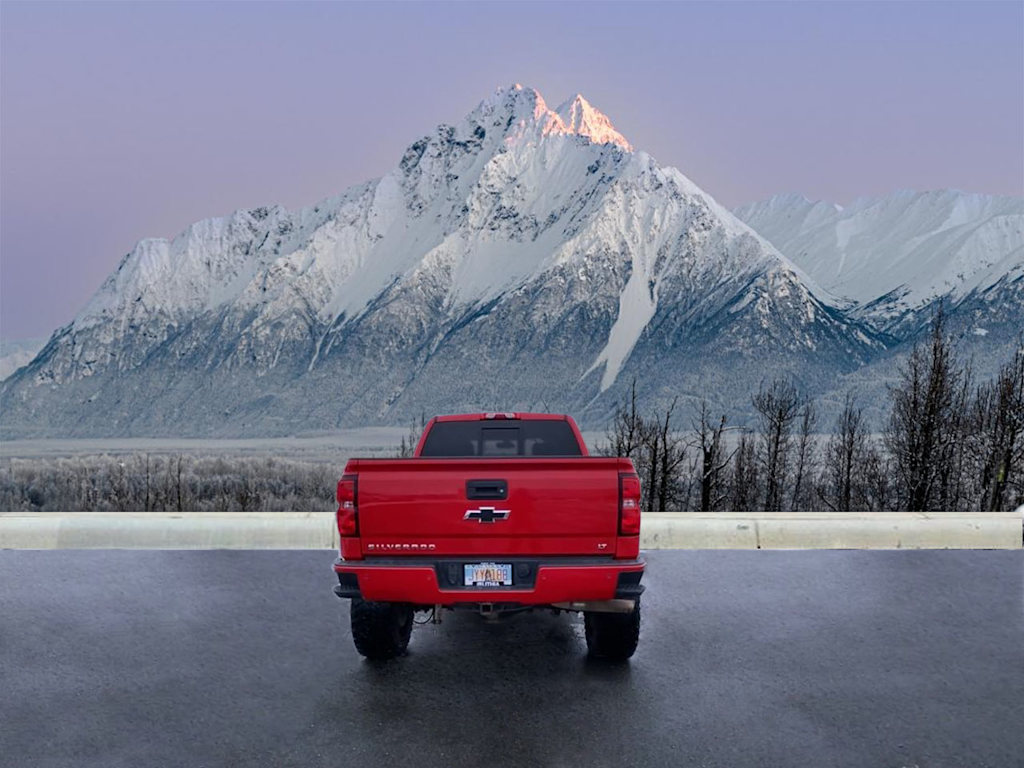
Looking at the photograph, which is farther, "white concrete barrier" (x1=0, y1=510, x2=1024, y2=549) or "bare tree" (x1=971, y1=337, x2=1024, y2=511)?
"bare tree" (x1=971, y1=337, x2=1024, y2=511)

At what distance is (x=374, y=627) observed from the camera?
620 centimetres

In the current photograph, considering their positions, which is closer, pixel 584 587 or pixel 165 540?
pixel 584 587

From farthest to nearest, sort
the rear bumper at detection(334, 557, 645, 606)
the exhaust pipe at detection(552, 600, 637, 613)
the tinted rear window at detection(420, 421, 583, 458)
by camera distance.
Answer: the tinted rear window at detection(420, 421, 583, 458), the exhaust pipe at detection(552, 600, 637, 613), the rear bumper at detection(334, 557, 645, 606)

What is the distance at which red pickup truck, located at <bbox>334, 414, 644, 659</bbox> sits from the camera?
220 inches

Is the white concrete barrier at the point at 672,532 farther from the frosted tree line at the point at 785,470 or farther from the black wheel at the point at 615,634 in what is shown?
the frosted tree line at the point at 785,470

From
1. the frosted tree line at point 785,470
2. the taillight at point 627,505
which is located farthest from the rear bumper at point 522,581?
the frosted tree line at point 785,470

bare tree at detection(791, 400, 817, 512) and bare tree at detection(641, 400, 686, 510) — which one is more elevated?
bare tree at detection(641, 400, 686, 510)

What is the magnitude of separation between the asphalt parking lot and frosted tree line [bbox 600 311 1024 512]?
24.1m

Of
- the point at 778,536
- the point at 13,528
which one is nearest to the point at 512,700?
the point at 778,536

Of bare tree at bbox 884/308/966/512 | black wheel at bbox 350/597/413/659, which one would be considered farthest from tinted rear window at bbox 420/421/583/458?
bare tree at bbox 884/308/966/512

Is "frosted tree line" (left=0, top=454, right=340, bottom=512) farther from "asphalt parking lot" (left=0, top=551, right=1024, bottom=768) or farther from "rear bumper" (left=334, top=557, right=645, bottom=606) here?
"rear bumper" (left=334, top=557, right=645, bottom=606)

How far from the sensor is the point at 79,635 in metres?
7.01

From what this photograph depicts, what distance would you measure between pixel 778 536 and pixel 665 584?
248 centimetres

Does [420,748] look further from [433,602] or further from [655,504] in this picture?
[655,504]
